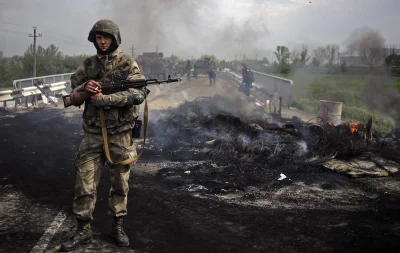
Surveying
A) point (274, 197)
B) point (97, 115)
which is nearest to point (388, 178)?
point (274, 197)

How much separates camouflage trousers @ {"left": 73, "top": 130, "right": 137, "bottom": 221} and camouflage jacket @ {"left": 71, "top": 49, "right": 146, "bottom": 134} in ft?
0.35

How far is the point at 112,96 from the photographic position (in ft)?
11.4

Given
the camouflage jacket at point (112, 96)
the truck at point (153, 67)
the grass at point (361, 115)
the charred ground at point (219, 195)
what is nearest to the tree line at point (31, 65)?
the truck at point (153, 67)

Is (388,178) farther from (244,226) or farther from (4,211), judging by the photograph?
(4,211)

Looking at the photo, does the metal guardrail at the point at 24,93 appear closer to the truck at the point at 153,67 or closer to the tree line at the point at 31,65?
the truck at the point at 153,67

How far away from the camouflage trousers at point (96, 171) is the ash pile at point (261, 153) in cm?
178

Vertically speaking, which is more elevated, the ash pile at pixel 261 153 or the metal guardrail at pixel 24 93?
the metal guardrail at pixel 24 93

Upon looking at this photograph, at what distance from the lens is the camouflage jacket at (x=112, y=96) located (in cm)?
356

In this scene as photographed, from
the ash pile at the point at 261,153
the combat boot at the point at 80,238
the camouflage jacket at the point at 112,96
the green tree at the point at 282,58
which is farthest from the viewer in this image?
the green tree at the point at 282,58

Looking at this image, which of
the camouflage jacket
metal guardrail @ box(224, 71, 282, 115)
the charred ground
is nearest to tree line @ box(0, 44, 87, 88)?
metal guardrail @ box(224, 71, 282, 115)

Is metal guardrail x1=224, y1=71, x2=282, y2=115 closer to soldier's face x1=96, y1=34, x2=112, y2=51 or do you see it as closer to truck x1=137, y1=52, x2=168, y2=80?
soldier's face x1=96, y1=34, x2=112, y2=51

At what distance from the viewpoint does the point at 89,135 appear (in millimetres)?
3617

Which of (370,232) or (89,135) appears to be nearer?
(89,135)

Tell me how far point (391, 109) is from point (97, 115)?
13.3m
